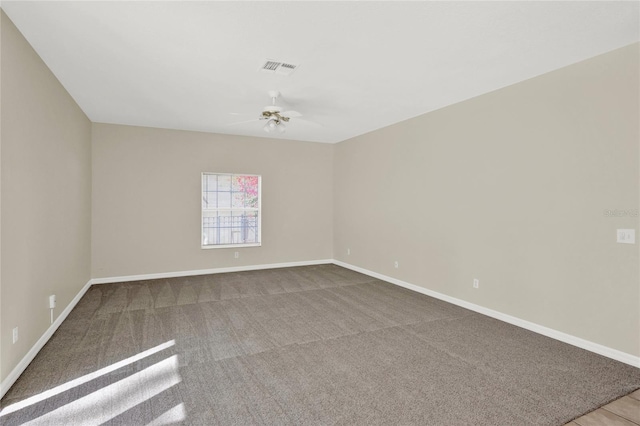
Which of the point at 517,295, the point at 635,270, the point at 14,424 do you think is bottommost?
the point at 14,424

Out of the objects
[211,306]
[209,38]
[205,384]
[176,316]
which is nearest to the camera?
[205,384]

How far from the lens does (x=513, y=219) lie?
368 cm

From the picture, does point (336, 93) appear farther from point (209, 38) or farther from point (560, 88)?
point (560, 88)

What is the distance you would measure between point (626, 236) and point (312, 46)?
3.02 meters

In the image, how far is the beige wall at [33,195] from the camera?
234 centimetres

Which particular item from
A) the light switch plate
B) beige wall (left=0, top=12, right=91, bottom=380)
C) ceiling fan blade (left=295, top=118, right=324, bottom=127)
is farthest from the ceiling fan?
the light switch plate

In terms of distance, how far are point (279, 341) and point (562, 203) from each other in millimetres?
2979

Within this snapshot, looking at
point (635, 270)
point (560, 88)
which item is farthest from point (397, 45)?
point (635, 270)

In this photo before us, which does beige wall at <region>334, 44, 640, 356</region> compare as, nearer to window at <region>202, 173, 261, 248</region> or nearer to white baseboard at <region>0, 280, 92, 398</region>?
window at <region>202, 173, 261, 248</region>

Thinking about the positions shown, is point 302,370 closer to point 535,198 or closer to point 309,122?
point 535,198

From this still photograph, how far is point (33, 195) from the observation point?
282 centimetres

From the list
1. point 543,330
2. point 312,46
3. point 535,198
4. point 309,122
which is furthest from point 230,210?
point 543,330

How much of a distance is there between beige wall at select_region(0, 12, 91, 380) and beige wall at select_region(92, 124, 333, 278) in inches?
48.0

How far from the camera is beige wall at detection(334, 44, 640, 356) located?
9.37 feet
